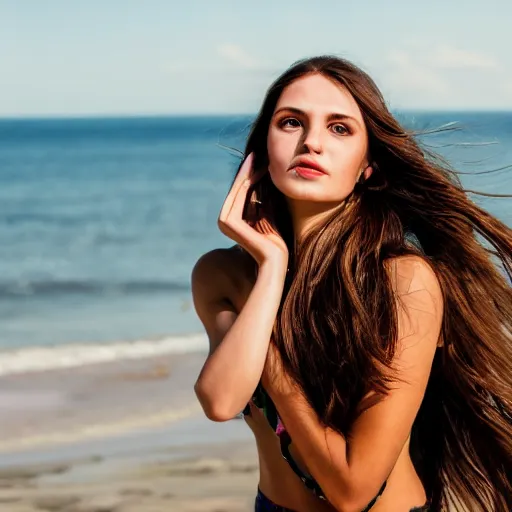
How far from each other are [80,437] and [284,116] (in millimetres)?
4542

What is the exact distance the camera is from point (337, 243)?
299cm

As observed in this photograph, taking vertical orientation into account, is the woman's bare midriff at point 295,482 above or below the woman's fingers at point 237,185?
below

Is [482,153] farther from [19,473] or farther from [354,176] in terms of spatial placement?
[19,473]

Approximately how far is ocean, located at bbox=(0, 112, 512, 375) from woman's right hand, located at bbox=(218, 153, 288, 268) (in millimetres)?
551

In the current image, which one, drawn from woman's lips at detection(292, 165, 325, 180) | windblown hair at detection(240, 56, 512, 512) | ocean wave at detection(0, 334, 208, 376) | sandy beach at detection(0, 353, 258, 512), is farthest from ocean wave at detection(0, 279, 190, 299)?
woman's lips at detection(292, 165, 325, 180)

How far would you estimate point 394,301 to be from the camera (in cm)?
285

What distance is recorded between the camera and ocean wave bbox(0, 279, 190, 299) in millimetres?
13680

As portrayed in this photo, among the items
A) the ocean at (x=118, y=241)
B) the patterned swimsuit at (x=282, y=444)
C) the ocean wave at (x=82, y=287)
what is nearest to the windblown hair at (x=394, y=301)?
the patterned swimsuit at (x=282, y=444)

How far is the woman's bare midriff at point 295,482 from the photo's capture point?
2.95 meters

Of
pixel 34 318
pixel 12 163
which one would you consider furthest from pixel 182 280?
pixel 12 163

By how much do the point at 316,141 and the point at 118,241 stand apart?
16942mm

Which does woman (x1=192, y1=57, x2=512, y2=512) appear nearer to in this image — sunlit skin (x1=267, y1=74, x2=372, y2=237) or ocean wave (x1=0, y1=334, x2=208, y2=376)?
sunlit skin (x1=267, y1=74, x2=372, y2=237)

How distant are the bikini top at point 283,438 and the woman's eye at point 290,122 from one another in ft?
2.42

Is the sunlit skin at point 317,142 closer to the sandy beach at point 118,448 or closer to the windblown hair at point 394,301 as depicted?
the windblown hair at point 394,301
